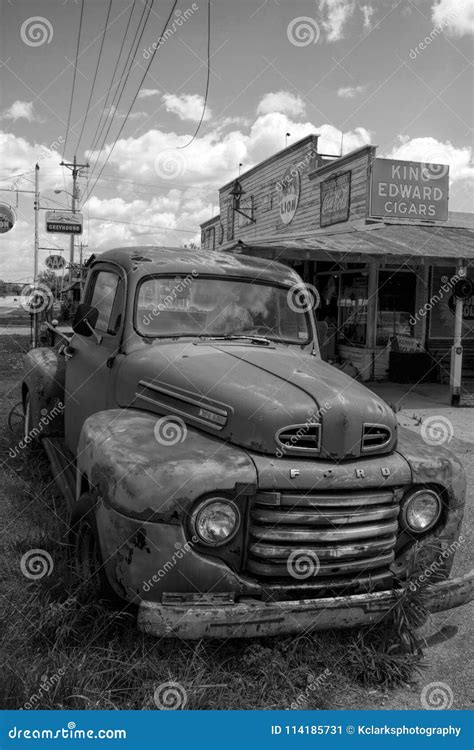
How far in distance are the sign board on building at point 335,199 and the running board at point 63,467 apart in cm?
1115

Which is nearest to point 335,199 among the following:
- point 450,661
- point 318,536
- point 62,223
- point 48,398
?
point 48,398

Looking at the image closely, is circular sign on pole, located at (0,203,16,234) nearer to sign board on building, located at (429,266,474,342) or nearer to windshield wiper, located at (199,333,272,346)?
sign board on building, located at (429,266,474,342)

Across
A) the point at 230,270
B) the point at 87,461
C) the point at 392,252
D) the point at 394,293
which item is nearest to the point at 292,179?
the point at 394,293

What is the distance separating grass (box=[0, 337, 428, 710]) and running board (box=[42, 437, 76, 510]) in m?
0.87

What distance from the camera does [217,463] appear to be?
3.05 metres

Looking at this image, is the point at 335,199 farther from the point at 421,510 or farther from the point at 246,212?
the point at 421,510

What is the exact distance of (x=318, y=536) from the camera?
10.0 ft

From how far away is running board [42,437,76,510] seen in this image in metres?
4.55

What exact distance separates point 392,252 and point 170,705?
9224 mm

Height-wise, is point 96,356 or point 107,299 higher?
point 107,299

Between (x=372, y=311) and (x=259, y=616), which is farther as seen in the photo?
(x=372, y=311)

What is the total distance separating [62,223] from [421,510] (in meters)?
25.9

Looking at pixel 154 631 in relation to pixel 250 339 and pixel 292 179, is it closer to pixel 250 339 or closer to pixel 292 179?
pixel 250 339

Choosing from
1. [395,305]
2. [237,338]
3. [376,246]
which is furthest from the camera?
[395,305]
